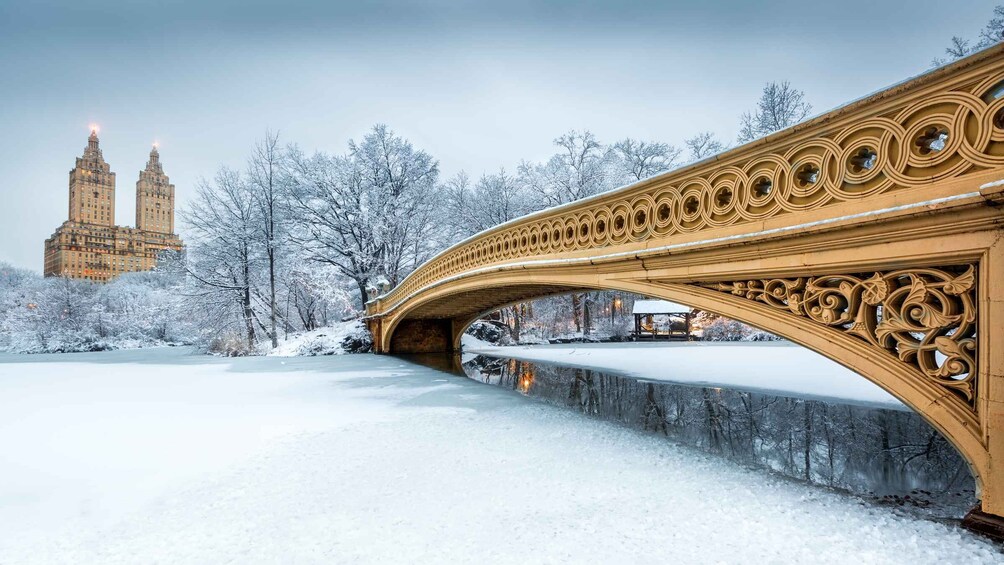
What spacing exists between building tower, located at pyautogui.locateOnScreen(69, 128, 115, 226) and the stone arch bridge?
376 feet

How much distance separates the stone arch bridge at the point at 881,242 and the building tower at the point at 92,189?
115 meters

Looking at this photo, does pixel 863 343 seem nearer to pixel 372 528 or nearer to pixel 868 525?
pixel 868 525

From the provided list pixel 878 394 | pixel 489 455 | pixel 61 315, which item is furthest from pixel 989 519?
pixel 61 315

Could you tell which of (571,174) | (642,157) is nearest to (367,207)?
(571,174)

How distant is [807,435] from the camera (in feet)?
16.3

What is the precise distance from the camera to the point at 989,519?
93.7 inches

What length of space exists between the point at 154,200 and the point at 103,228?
25.9 metres

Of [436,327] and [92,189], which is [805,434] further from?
[92,189]

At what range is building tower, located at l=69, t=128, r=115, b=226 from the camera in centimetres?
8694

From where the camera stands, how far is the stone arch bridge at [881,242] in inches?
92.3

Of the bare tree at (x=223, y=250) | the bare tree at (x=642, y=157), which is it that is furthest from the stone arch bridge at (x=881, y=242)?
the bare tree at (x=642, y=157)

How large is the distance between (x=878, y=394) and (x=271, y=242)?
65.2 feet

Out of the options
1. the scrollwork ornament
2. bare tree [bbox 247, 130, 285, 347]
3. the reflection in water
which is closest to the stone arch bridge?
the scrollwork ornament

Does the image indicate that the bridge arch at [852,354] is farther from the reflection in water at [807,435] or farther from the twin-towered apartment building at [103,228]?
the twin-towered apartment building at [103,228]
